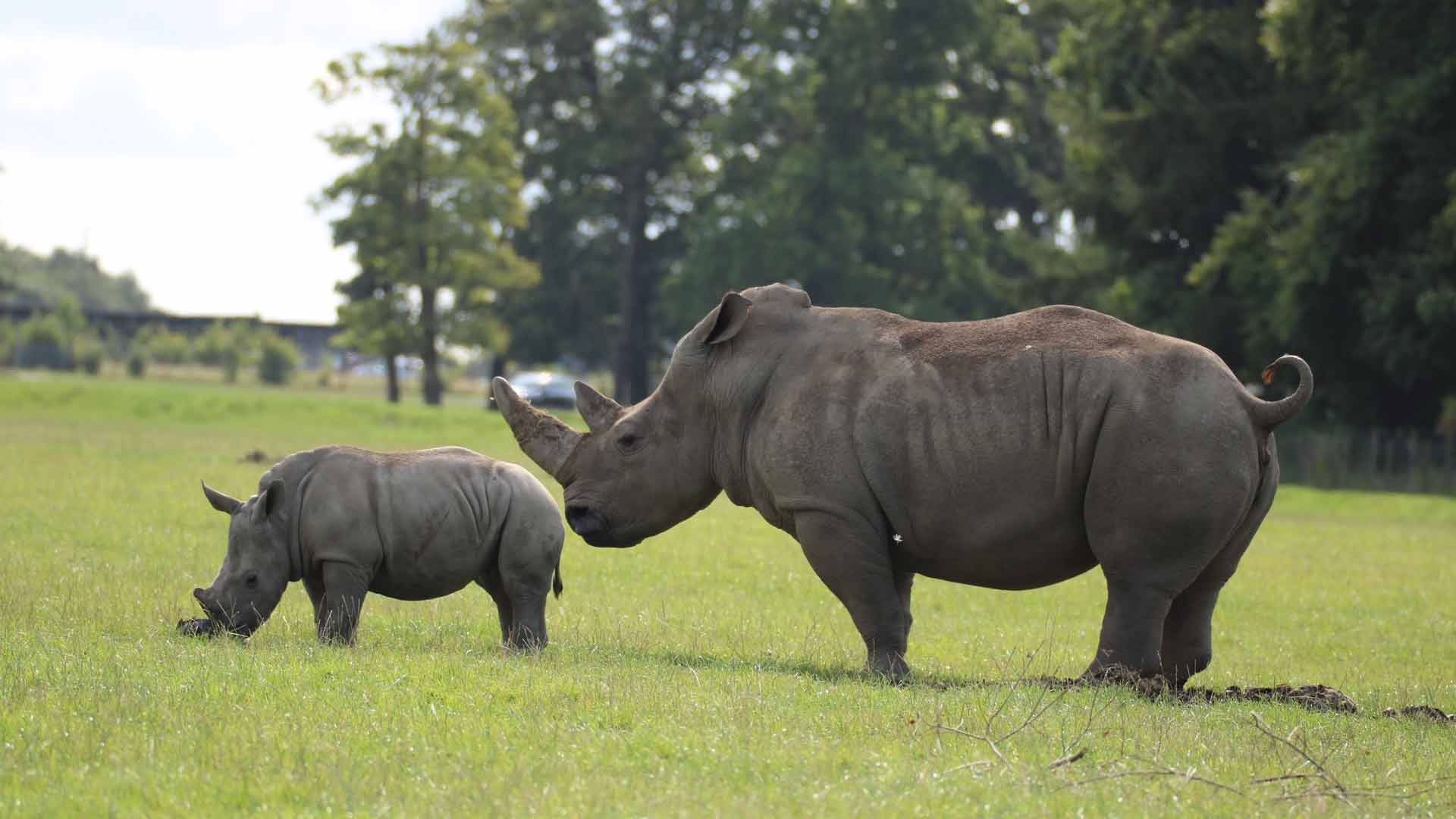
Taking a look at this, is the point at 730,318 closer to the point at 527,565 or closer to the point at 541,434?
the point at 541,434

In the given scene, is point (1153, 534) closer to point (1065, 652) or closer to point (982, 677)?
point (982, 677)

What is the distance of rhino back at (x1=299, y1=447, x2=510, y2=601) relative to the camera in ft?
36.0

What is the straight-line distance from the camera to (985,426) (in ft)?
32.9

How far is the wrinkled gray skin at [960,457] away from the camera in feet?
31.7

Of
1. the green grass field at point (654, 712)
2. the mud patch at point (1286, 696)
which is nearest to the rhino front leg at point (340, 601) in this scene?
the green grass field at point (654, 712)

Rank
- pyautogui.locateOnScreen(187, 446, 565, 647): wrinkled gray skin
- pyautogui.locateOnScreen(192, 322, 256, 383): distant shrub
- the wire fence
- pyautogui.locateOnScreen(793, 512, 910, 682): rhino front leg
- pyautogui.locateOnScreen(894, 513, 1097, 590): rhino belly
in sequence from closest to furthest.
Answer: pyautogui.locateOnScreen(894, 513, 1097, 590): rhino belly < pyautogui.locateOnScreen(793, 512, 910, 682): rhino front leg < pyautogui.locateOnScreen(187, 446, 565, 647): wrinkled gray skin < the wire fence < pyautogui.locateOnScreen(192, 322, 256, 383): distant shrub

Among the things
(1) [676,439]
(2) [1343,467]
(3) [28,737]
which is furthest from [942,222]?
(3) [28,737]

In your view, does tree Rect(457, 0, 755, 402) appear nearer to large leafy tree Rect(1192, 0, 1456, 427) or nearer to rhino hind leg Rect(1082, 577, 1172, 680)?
large leafy tree Rect(1192, 0, 1456, 427)

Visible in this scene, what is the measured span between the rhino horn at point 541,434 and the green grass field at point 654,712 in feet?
4.17

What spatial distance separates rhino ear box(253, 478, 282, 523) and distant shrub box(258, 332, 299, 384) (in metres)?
74.8

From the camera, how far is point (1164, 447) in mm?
9578

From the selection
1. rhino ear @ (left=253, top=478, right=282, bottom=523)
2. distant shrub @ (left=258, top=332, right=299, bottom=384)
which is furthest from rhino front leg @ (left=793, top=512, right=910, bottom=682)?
distant shrub @ (left=258, top=332, right=299, bottom=384)

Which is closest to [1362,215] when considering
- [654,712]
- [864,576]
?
[864,576]

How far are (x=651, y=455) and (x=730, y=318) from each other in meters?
1.04
